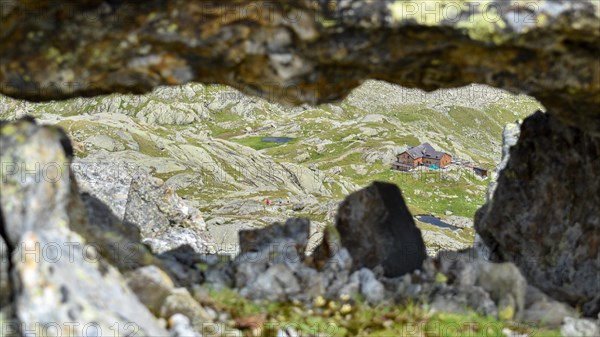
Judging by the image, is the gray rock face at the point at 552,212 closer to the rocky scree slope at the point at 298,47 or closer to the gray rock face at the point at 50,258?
the rocky scree slope at the point at 298,47

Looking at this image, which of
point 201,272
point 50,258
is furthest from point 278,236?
point 50,258

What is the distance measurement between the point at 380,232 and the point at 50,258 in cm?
1179

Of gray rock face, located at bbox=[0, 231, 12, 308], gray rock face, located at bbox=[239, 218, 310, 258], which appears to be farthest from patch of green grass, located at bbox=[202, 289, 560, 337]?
gray rock face, located at bbox=[0, 231, 12, 308]

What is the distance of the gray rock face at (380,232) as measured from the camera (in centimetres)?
1762

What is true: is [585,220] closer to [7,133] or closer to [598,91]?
[598,91]

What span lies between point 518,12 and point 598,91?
12.9 feet

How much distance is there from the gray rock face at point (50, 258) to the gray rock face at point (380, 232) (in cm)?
880

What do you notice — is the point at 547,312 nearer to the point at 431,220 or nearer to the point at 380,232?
the point at 380,232

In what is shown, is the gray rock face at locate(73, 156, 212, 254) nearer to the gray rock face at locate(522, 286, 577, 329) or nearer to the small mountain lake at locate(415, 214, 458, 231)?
the gray rock face at locate(522, 286, 577, 329)

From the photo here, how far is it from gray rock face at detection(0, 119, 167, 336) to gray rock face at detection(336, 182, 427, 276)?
28.9 ft

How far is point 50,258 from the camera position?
9.62 meters

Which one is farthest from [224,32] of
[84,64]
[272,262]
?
[272,262]

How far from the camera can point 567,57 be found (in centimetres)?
1223

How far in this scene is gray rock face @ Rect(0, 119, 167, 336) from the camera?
911 cm
